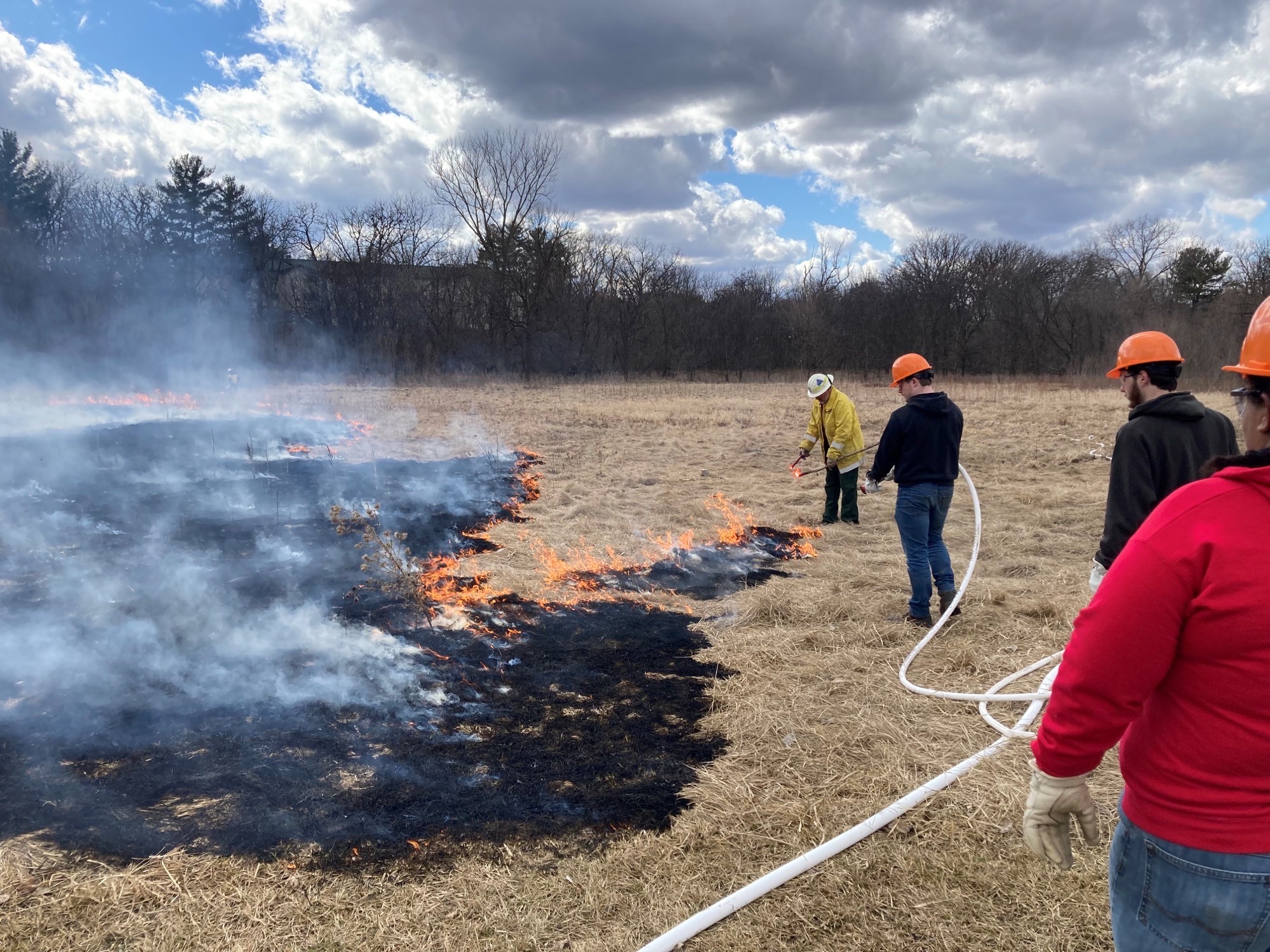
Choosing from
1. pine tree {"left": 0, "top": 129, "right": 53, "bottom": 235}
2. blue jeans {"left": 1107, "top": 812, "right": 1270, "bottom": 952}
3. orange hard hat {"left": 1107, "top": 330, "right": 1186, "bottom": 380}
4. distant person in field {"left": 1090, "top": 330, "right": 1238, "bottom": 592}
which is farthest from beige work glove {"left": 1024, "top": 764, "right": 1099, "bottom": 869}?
pine tree {"left": 0, "top": 129, "right": 53, "bottom": 235}

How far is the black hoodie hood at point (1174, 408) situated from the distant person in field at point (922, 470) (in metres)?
1.81

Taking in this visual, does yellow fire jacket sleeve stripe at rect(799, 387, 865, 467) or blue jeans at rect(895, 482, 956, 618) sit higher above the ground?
yellow fire jacket sleeve stripe at rect(799, 387, 865, 467)

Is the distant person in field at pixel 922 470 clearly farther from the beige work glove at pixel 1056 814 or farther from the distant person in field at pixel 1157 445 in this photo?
the beige work glove at pixel 1056 814

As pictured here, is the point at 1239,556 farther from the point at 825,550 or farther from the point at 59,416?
the point at 59,416

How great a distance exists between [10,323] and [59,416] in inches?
249

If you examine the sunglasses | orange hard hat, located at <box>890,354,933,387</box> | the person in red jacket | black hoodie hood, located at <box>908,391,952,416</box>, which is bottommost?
the person in red jacket

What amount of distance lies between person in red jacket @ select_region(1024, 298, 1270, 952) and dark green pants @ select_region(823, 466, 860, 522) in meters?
7.07

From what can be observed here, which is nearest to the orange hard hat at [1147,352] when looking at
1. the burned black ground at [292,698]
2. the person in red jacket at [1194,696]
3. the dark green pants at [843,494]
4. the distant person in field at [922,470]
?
the distant person in field at [922,470]

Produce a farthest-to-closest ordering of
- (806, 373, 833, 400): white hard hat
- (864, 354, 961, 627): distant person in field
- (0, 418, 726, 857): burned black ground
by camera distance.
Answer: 1. (806, 373, 833, 400): white hard hat
2. (864, 354, 961, 627): distant person in field
3. (0, 418, 726, 857): burned black ground

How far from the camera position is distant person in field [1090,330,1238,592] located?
319cm

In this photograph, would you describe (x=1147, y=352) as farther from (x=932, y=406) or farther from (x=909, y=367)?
(x=909, y=367)

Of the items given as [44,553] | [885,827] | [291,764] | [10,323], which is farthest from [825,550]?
[10,323]

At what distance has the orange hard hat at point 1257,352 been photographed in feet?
4.58

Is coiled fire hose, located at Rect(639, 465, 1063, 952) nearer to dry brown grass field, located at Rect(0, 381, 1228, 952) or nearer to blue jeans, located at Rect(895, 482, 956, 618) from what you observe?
dry brown grass field, located at Rect(0, 381, 1228, 952)
